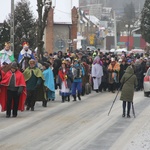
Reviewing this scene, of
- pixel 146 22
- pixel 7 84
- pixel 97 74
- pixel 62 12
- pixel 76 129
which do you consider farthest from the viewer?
pixel 146 22

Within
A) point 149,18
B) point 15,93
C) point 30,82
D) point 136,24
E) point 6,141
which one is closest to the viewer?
point 6,141

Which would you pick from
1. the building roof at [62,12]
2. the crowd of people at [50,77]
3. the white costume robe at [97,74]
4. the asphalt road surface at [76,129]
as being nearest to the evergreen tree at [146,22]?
the building roof at [62,12]

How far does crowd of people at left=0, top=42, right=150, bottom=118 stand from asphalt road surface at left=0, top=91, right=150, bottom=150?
0.56 m

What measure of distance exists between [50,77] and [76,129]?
6.68 meters

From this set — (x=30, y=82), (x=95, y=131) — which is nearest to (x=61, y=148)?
(x=95, y=131)

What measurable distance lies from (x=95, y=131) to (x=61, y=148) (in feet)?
8.92

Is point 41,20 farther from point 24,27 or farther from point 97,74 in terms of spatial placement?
point 24,27

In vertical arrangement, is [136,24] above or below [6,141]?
above

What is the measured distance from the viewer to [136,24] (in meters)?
132

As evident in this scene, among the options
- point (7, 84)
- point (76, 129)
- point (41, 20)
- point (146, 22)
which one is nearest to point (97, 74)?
point (41, 20)

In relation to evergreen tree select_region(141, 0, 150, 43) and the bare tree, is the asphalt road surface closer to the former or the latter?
the bare tree

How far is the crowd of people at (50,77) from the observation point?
1828 cm

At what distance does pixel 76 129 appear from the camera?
15.8 metres

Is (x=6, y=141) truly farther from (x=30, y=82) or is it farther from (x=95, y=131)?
(x=30, y=82)
